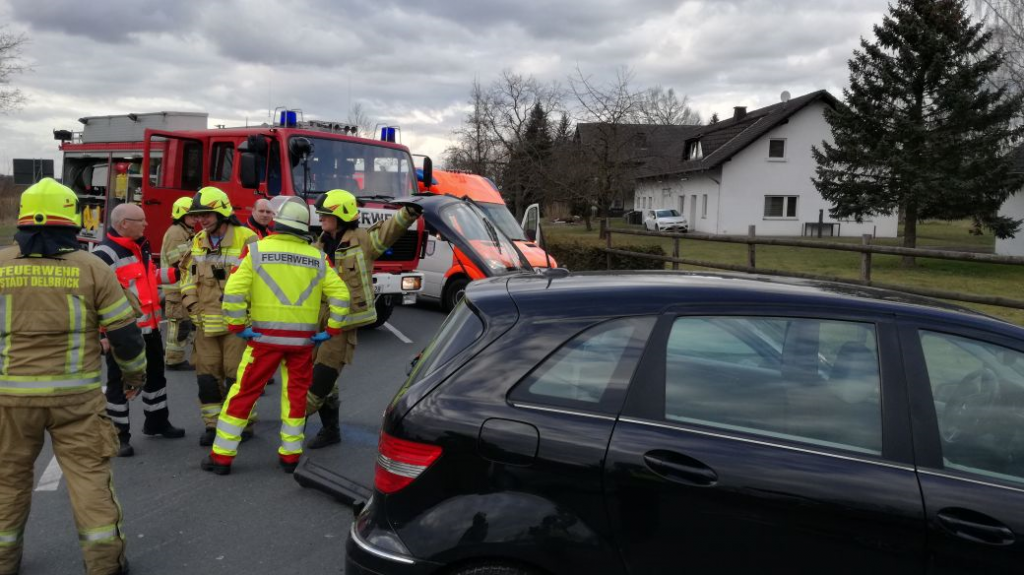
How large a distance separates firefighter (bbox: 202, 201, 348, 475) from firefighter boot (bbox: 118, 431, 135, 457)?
800mm

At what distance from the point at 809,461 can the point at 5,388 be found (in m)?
3.40

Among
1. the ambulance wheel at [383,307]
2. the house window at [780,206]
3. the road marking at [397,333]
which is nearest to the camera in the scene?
the ambulance wheel at [383,307]

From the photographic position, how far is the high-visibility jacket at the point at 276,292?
5.04m

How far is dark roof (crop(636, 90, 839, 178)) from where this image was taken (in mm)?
42594

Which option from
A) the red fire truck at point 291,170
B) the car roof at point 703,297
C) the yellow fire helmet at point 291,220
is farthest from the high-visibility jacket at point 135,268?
the red fire truck at point 291,170

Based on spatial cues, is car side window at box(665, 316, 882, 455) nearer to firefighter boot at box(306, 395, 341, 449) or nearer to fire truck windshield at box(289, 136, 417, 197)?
firefighter boot at box(306, 395, 341, 449)

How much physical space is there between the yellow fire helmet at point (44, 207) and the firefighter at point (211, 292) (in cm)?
235

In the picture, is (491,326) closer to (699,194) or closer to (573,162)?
(573,162)

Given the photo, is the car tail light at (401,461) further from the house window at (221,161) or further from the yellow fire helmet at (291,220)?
the house window at (221,161)

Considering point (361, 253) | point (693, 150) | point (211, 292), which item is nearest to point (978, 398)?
point (361, 253)

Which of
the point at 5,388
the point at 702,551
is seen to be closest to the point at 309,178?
the point at 5,388

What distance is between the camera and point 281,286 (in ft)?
16.6

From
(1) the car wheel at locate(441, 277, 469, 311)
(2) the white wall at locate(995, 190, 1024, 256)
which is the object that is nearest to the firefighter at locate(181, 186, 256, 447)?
(1) the car wheel at locate(441, 277, 469, 311)

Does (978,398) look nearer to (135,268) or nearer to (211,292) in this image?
(135,268)
